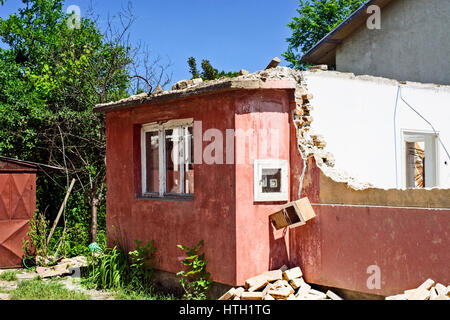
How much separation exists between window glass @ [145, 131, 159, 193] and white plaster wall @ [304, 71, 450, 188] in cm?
308

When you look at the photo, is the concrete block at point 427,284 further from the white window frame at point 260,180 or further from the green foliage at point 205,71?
the green foliage at point 205,71

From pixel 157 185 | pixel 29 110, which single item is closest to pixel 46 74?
pixel 29 110

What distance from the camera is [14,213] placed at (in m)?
11.3

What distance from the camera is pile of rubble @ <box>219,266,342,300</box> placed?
651cm

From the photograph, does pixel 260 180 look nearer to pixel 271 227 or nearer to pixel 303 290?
A: pixel 271 227

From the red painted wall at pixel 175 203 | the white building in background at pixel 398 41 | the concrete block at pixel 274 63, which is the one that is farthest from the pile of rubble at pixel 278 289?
the white building in background at pixel 398 41

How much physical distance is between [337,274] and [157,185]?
3.72 metres


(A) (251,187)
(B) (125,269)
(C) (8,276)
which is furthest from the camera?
(C) (8,276)

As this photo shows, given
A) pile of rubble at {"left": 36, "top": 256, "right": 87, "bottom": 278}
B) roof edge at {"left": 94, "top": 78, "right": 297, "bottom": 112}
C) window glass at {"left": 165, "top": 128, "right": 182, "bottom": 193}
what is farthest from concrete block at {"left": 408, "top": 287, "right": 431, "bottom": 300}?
pile of rubble at {"left": 36, "top": 256, "right": 87, "bottom": 278}

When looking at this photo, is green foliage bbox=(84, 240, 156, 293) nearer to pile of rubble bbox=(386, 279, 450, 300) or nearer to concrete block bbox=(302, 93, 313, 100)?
concrete block bbox=(302, 93, 313, 100)

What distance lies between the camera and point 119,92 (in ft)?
45.4

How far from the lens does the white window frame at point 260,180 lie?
710 cm

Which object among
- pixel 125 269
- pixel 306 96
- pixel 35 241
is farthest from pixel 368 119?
pixel 35 241

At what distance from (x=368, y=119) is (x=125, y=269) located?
508 cm
